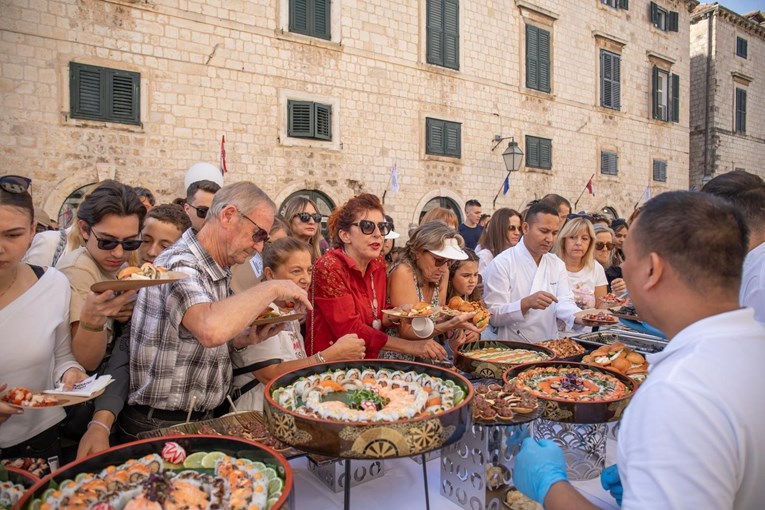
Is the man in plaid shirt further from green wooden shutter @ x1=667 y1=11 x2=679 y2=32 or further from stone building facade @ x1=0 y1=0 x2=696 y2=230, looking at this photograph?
green wooden shutter @ x1=667 y1=11 x2=679 y2=32

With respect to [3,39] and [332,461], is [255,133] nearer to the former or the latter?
[3,39]

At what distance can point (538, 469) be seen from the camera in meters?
1.52

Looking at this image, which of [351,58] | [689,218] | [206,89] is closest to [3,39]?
[206,89]

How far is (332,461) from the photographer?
189 centimetres

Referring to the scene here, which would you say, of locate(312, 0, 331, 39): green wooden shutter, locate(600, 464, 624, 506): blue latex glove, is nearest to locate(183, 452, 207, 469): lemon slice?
locate(600, 464, 624, 506): blue latex glove

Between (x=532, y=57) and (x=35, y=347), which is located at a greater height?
(x=532, y=57)

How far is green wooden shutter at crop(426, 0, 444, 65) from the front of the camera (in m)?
12.6

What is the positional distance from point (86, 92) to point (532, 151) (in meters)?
11.5

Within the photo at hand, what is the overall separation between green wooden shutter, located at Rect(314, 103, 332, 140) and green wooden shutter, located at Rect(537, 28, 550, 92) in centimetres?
740

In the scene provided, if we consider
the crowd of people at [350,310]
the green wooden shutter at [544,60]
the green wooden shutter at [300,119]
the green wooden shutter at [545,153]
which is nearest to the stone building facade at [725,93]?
the green wooden shutter at [545,153]

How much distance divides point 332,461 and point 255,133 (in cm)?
931

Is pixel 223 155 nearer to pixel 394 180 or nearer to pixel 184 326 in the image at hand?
pixel 394 180

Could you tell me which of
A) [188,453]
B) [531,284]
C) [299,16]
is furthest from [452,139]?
[188,453]

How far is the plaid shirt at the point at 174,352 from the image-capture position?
2236mm
